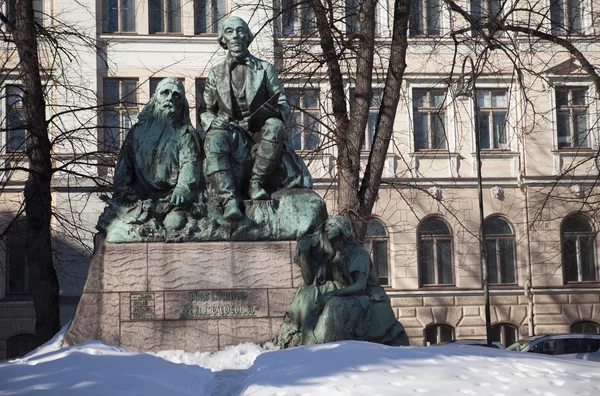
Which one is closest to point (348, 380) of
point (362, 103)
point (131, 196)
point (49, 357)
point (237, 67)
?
point (49, 357)

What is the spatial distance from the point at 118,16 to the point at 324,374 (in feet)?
80.0

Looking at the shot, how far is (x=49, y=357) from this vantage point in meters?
9.49

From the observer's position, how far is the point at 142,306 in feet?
34.7

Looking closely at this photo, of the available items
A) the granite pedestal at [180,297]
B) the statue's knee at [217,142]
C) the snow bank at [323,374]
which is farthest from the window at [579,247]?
the snow bank at [323,374]

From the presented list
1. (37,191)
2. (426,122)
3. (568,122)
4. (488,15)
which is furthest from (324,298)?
(568,122)

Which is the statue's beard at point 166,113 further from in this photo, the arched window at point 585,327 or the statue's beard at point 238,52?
the arched window at point 585,327

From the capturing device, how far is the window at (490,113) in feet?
105

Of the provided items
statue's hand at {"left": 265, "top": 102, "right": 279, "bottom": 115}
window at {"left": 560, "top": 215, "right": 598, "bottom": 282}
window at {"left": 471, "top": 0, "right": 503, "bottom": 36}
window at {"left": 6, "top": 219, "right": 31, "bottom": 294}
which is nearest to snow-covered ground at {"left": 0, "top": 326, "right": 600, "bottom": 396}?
statue's hand at {"left": 265, "top": 102, "right": 279, "bottom": 115}

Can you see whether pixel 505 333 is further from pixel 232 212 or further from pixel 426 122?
pixel 232 212

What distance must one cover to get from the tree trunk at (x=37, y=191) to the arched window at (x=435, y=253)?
15542mm

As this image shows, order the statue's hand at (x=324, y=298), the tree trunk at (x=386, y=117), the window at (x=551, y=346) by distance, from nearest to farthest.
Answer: the statue's hand at (x=324, y=298) < the tree trunk at (x=386, y=117) < the window at (x=551, y=346)

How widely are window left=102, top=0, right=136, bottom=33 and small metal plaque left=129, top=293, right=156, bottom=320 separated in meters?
21.1

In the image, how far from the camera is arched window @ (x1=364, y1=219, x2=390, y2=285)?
102ft

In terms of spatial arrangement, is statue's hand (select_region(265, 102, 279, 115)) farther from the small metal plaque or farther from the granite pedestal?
the small metal plaque
